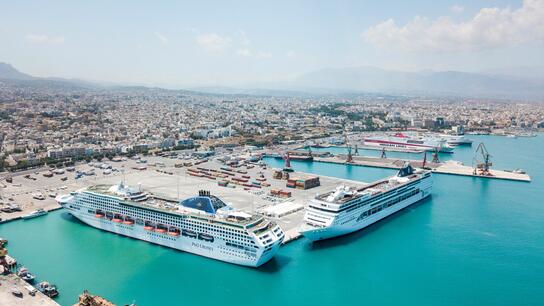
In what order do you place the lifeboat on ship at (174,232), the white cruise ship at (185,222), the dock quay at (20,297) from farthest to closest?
the lifeboat on ship at (174,232) → the white cruise ship at (185,222) → the dock quay at (20,297)

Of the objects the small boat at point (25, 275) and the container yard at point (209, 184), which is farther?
the container yard at point (209, 184)

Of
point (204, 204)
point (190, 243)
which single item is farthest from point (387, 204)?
point (190, 243)

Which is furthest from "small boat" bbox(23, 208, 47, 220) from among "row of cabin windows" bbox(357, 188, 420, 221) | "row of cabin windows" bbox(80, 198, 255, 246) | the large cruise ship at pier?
the large cruise ship at pier

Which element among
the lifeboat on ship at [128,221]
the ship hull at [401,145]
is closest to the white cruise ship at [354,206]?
the lifeboat on ship at [128,221]

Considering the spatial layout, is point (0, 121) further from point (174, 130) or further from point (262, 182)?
point (262, 182)

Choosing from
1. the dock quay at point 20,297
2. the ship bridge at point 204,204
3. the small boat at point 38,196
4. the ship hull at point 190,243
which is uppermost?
the ship bridge at point 204,204

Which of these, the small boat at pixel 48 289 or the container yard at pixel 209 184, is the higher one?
Result: the container yard at pixel 209 184

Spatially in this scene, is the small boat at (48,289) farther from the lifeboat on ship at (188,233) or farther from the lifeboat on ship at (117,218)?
the lifeboat on ship at (117,218)

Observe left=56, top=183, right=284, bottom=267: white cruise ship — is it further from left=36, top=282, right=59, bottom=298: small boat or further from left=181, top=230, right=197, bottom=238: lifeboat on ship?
left=36, top=282, right=59, bottom=298: small boat
